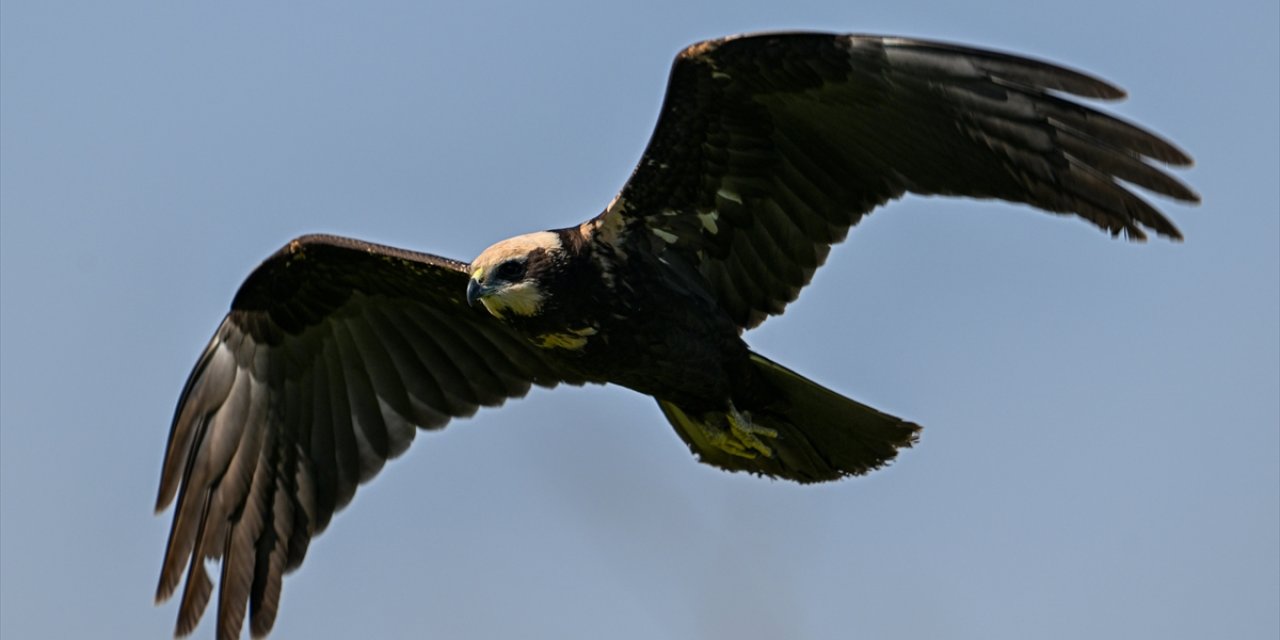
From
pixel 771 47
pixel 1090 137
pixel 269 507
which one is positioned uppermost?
pixel 771 47

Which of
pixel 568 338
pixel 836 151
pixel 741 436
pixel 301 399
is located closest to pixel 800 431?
pixel 741 436

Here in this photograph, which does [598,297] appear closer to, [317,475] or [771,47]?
[771,47]

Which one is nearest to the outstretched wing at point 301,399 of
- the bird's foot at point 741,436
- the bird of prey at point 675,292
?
the bird of prey at point 675,292

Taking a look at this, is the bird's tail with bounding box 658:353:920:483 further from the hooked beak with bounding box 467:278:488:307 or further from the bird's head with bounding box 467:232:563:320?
the hooked beak with bounding box 467:278:488:307

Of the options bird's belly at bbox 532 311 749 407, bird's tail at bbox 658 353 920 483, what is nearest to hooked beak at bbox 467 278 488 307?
bird's belly at bbox 532 311 749 407

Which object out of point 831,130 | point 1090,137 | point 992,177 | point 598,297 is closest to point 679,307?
point 598,297

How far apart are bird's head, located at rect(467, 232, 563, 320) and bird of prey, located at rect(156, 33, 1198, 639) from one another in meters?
0.01

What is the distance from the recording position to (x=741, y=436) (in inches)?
362

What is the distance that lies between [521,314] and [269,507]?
2688 mm

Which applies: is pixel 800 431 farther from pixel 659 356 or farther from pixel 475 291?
pixel 475 291

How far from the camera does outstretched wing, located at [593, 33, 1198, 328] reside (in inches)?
295

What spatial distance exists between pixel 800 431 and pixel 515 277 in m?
1.73

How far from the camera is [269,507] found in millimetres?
10445

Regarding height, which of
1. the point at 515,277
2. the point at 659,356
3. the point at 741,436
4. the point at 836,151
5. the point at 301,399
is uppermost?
the point at 836,151
